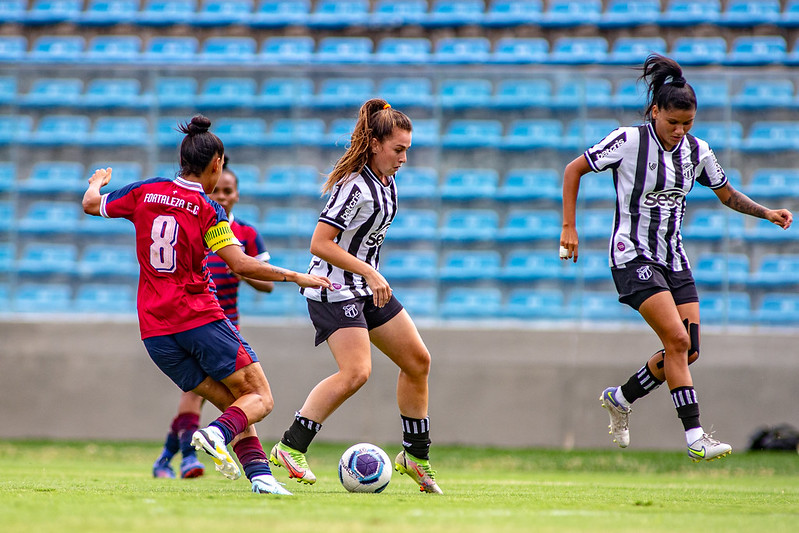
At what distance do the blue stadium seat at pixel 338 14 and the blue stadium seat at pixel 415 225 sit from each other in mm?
4771

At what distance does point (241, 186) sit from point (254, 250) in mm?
3945

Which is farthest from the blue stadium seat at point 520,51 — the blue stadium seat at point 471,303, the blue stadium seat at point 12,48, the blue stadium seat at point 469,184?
the blue stadium seat at point 12,48

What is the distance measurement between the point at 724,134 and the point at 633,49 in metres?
3.36

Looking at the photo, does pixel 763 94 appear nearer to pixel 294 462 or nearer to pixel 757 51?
pixel 757 51

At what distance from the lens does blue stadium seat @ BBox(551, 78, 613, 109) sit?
10.4 metres

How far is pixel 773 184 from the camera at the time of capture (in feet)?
34.2

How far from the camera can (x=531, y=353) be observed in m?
10.1

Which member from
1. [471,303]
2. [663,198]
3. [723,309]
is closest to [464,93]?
[471,303]

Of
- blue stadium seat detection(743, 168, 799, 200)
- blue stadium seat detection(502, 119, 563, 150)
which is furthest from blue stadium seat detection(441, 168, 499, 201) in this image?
blue stadium seat detection(743, 168, 799, 200)

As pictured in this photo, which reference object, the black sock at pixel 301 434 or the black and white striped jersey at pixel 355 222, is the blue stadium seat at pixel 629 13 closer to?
the black and white striped jersey at pixel 355 222

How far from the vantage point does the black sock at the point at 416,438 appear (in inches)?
202

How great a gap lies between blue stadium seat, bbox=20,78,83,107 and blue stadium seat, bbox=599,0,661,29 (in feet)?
23.4

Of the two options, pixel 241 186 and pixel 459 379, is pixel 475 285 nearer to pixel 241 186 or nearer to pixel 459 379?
pixel 459 379

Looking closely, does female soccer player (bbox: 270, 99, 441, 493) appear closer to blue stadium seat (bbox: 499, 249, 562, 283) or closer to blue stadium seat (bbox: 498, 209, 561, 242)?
blue stadium seat (bbox: 499, 249, 562, 283)
